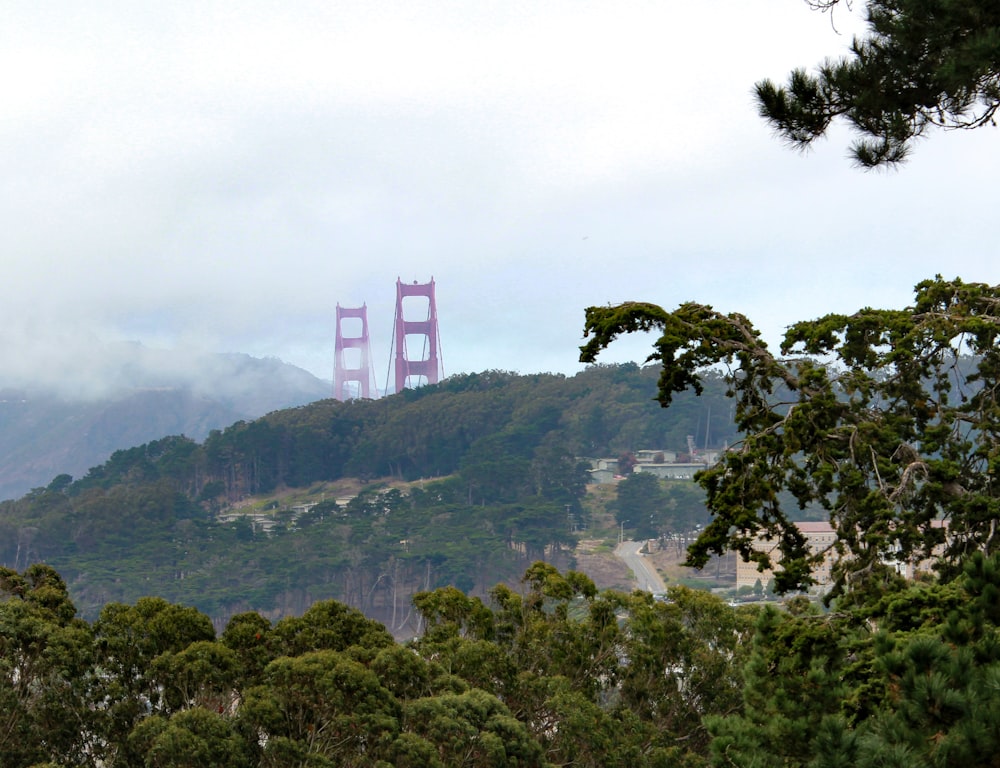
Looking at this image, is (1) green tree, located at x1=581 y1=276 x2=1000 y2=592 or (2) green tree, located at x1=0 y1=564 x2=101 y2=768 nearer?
(1) green tree, located at x1=581 y1=276 x2=1000 y2=592

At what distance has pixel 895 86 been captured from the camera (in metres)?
5.01

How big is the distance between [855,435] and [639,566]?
50622 mm

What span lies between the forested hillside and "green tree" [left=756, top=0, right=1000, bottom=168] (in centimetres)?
4669

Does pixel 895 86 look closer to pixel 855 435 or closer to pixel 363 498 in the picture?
pixel 855 435

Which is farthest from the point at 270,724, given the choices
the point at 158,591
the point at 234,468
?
the point at 234,468

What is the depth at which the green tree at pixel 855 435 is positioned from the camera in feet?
14.4

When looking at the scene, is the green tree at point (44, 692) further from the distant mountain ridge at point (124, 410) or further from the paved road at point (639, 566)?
the distant mountain ridge at point (124, 410)

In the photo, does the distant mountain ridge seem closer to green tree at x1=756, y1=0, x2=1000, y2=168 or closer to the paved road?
the paved road

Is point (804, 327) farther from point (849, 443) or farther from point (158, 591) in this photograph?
point (158, 591)

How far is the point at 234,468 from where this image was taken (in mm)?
65625

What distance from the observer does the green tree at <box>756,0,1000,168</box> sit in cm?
448

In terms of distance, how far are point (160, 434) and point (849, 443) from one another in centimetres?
12623

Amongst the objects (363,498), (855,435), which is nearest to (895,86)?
(855,435)

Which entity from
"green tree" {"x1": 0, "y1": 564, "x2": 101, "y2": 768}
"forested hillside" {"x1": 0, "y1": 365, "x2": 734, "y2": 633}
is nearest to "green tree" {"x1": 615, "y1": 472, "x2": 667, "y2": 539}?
"forested hillside" {"x1": 0, "y1": 365, "x2": 734, "y2": 633}
